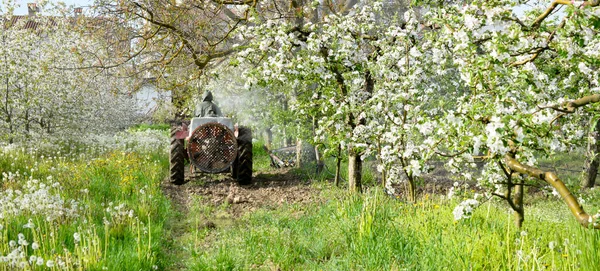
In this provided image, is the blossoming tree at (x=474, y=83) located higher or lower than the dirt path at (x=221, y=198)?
higher

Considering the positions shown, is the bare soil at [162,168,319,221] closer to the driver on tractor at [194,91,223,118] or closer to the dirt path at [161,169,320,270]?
the dirt path at [161,169,320,270]

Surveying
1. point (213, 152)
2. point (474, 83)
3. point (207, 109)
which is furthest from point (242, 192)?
point (474, 83)

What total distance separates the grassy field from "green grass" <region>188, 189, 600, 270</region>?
1cm

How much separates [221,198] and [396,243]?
461cm

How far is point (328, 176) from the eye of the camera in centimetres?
1152

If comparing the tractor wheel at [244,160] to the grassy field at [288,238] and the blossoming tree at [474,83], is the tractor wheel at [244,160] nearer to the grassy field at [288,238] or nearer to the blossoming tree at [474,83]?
the blossoming tree at [474,83]

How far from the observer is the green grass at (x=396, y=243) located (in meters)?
4.05

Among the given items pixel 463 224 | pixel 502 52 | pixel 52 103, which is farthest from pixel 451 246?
pixel 52 103

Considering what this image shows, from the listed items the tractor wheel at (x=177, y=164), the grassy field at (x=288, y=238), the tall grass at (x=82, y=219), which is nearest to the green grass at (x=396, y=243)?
the grassy field at (x=288, y=238)

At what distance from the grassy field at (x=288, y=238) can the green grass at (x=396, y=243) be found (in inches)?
0.5

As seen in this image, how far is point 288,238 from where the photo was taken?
18.4ft

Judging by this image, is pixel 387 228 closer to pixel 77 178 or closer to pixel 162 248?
pixel 162 248

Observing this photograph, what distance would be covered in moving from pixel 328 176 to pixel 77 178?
539 cm

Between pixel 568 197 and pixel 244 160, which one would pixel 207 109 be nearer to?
pixel 244 160
